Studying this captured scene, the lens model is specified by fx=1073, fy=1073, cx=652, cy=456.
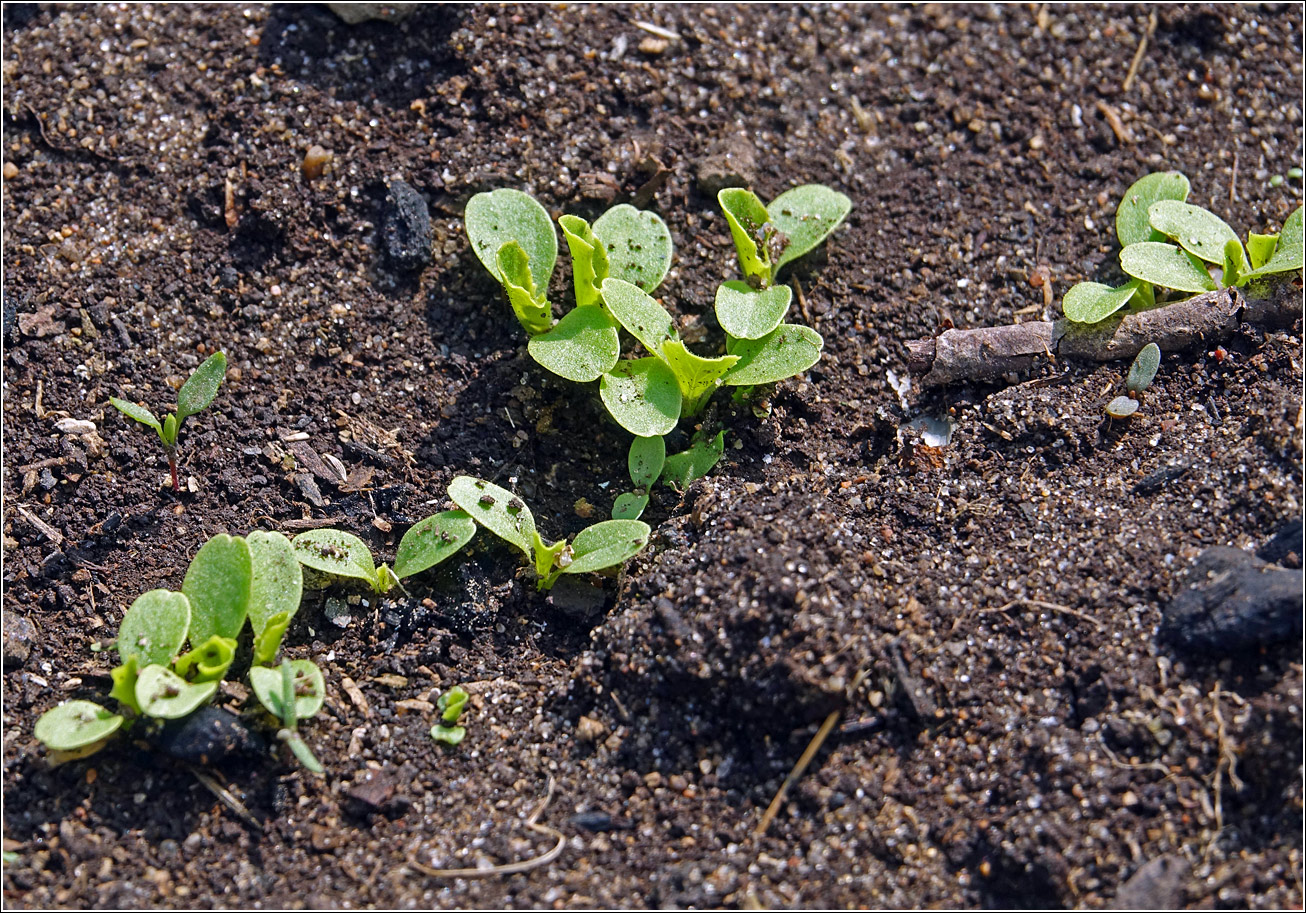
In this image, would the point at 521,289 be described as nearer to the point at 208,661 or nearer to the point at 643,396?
the point at 643,396

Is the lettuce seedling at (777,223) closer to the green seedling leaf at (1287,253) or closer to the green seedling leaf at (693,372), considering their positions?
the green seedling leaf at (693,372)

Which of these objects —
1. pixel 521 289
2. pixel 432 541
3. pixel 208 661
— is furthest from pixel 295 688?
pixel 521 289

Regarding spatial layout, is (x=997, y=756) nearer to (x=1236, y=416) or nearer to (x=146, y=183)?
(x=1236, y=416)

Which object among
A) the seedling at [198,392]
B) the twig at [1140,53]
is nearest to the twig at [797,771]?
the seedling at [198,392]

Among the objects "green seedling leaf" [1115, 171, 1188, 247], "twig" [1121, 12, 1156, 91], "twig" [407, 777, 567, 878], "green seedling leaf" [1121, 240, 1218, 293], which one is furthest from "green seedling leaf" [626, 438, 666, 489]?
"twig" [1121, 12, 1156, 91]

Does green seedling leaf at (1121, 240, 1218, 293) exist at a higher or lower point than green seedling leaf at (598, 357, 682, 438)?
higher

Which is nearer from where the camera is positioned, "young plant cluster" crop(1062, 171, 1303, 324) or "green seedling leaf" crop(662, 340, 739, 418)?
"green seedling leaf" crop(662, 340, 739, 418)

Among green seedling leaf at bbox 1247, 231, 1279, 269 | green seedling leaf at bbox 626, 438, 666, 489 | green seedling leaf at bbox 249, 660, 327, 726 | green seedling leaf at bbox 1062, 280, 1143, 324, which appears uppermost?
green seedling leaf at bbox 1247, 231, 1279, 269

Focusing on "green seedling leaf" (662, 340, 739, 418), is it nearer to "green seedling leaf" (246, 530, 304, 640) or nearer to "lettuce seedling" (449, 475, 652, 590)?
"lettuce seedling" (449, 475, 652, 590)
